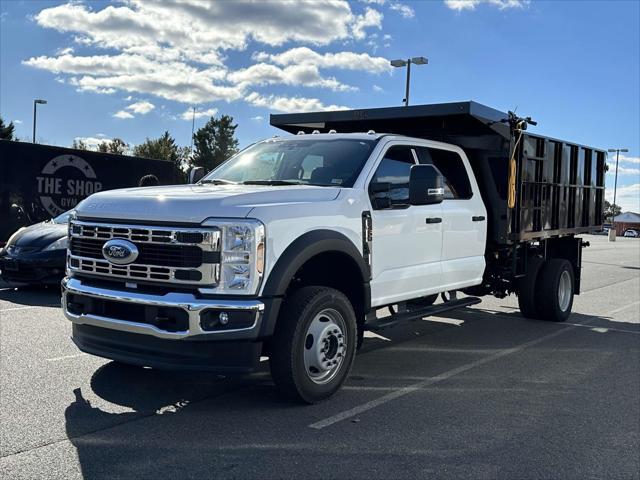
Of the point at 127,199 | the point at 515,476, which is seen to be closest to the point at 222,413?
the point at 127,199

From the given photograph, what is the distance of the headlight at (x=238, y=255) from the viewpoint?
4363mm

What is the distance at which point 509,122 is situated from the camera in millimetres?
7797

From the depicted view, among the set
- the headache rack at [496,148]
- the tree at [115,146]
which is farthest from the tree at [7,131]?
the headache rack at [496,148]

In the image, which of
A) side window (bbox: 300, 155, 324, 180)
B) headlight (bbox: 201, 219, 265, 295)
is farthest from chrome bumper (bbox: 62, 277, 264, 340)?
side window (bbox: 300, 155, 324, 180)

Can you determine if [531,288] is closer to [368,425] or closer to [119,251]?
[368,425]

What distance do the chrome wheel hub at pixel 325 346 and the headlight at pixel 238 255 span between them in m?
0.72

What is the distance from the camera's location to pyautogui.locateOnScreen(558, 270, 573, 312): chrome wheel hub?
9328 mm

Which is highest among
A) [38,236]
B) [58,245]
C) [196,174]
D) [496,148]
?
[496,148]

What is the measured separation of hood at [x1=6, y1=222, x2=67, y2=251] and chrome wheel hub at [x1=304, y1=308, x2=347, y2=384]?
656 centimetres

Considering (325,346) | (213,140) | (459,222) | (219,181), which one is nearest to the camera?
(325,346)

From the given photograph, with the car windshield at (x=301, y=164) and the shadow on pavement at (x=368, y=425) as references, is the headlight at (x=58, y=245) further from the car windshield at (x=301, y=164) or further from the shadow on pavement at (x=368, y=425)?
the shadow on pavement at (x=368, y=425)

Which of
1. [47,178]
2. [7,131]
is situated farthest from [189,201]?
[7,131]

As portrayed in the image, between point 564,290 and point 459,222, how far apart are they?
3455mm

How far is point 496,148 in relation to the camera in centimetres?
782
